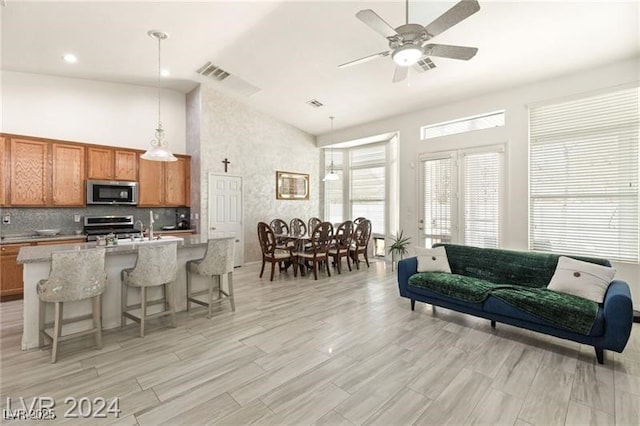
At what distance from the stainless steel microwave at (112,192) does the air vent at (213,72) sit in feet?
A: 8.11

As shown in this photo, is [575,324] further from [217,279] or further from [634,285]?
[217,279]

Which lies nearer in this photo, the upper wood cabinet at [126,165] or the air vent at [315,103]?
the upper wood cabinet at [126,165]

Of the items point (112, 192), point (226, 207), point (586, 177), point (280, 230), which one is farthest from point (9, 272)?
point (586, 177)

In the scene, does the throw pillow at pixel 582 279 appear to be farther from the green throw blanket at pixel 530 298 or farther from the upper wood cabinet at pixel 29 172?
the upper wood cabinet at pixel 29 172

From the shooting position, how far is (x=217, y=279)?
418 centimetres

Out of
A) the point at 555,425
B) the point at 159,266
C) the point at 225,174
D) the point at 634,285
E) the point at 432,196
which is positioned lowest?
the point at 555,425

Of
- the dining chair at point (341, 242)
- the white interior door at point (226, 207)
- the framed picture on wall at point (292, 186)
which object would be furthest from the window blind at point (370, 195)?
the white interior door at point (226, 207)

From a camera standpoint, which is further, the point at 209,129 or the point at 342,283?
the point at 209,129

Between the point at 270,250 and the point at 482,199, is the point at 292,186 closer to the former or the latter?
the point at 270,250

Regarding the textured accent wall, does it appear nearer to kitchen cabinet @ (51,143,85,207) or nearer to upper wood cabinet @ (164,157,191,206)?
upper wood cabinet @ (164,157,191,206)

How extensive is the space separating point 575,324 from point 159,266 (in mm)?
4036

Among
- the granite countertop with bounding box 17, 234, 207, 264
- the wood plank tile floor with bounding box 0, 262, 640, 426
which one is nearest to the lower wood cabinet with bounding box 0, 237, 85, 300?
the wood plank tile floor with bounding box 0, 262, 640, 426

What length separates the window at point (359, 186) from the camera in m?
7.66

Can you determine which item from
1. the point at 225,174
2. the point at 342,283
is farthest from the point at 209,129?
the point at 342,283
